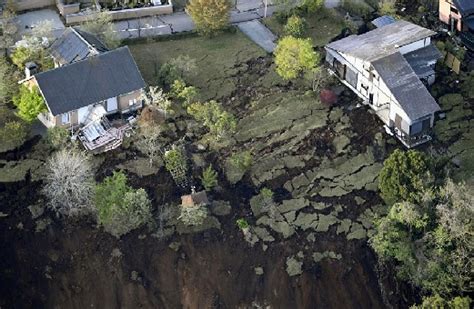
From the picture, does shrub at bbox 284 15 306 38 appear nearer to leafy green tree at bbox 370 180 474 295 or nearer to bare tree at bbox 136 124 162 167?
bare tree at bbox 136 124 162 167

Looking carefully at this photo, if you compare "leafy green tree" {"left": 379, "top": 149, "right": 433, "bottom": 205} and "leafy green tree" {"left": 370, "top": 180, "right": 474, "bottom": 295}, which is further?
"leafy green tree" {"left": 379, "top": 149, "right": 433, "bottom": 205}

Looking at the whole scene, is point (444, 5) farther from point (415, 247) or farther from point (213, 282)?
point (213, 282)

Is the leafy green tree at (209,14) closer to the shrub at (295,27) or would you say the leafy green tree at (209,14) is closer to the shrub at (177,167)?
the shrub at (295,27)

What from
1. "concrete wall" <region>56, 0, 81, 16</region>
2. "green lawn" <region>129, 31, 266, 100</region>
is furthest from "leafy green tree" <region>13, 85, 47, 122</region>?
"concrete wall" <region>56, 0, 81, 16</region>

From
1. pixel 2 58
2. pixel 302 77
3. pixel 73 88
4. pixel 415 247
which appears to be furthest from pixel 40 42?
pixel 415 247

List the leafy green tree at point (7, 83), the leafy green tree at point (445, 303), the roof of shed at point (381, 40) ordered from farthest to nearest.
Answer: the roof of shed at point (381, 40) < the leafy green tree at point (7, 83) < the leafy green tree at point (445, 303)

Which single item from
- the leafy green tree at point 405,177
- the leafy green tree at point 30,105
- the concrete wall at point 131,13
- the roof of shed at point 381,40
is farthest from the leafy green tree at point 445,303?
the concrete wall at point 131,13
